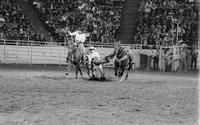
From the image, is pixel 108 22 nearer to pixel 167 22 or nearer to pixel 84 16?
pixel 84 16

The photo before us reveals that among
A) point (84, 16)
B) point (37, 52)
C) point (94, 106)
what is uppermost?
point (84, 16)

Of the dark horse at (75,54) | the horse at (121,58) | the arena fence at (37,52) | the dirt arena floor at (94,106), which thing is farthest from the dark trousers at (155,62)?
the dirt arena floor at (94,106)

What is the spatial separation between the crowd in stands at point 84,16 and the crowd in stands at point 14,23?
133cm

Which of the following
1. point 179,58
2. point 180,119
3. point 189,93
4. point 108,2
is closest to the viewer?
point 180,119

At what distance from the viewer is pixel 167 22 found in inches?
1225

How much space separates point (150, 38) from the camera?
31.3m

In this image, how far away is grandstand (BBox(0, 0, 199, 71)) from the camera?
101 ft

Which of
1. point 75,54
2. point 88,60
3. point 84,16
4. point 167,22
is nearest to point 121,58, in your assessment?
point 88,60

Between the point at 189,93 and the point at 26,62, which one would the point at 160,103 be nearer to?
the point at 189,93

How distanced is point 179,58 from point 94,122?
20.5 metres

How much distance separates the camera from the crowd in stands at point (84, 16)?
3209 cm

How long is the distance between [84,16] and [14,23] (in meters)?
4.77

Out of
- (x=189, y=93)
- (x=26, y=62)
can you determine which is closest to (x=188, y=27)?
(x=26, y=62)

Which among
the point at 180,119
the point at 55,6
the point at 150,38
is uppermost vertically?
the point at 55,6
